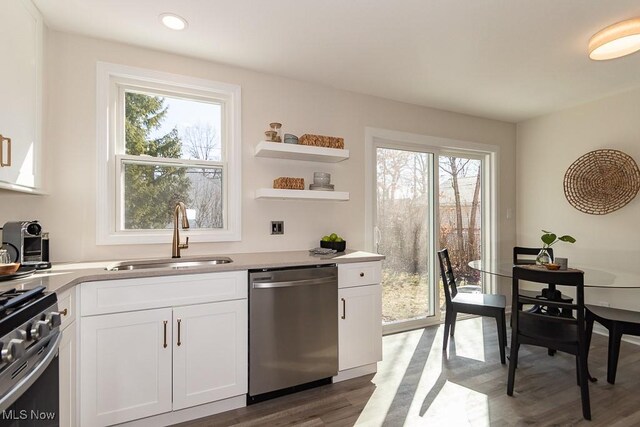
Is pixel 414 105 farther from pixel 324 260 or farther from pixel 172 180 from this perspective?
pixel 172 180

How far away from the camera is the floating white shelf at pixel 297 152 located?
255 centimetres

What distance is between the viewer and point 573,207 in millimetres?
3670

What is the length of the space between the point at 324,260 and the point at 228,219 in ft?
3.03

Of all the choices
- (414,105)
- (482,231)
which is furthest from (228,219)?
(482,231)

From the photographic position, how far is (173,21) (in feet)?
6.78

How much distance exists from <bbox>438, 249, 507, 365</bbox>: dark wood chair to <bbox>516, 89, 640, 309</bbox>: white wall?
2.78 ft

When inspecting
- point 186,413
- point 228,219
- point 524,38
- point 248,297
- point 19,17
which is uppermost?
point 524,38

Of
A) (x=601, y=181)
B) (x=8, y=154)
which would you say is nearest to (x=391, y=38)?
(x=8, y=154)

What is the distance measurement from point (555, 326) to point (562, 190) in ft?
7.31

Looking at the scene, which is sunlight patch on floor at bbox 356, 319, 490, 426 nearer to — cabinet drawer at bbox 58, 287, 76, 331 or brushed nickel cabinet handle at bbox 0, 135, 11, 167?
cabinet drawer at bbox 58, 287, 76, 331

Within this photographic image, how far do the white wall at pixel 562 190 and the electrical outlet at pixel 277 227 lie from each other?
2.64 meters

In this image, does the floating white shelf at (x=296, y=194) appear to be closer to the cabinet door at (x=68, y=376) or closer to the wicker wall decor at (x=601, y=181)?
the cabinet door at (x=68, y=376)

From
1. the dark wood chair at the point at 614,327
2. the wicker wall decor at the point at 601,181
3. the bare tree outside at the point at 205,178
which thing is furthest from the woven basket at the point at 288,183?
the wicker wall decor at the point at 601,181

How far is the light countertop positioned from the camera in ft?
4.95
